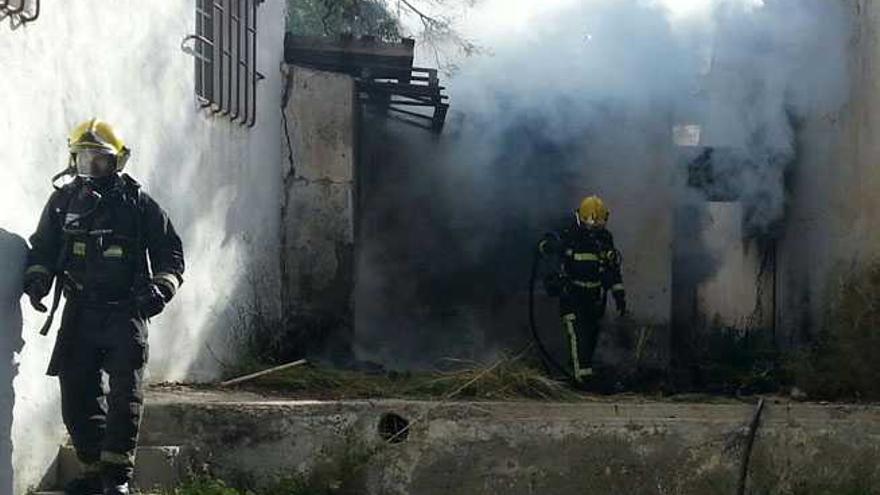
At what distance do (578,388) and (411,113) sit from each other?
5.09 metres

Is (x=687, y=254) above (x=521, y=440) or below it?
above

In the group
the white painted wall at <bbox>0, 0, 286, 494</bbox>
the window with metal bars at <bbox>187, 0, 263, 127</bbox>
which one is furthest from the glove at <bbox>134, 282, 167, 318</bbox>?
the window with metal bars at <bbox>187, 0, 263, 127</bbox>

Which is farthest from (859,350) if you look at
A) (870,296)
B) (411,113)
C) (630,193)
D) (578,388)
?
(411,113)

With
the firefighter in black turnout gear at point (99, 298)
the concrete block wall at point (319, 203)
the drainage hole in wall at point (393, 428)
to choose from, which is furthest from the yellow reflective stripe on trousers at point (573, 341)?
the firefighter in black turnout gear at point (99, 298)

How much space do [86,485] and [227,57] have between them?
4.68 metres

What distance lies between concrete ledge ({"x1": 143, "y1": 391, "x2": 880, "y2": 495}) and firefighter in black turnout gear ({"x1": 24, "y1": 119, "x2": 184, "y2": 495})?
1110 millimetres

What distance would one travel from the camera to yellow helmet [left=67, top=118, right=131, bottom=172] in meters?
5.38

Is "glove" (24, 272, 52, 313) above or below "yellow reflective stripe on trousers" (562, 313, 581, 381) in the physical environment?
above

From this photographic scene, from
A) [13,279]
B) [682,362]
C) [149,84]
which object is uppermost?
[149,84]

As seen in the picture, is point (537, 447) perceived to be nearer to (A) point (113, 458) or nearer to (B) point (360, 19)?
(A) point (113, 458)

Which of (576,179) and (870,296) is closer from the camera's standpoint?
(870,296)

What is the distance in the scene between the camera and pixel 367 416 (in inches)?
262

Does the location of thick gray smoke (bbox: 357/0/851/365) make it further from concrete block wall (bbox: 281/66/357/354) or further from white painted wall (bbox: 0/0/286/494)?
white painted wall (bbox: 0/0/286/494)

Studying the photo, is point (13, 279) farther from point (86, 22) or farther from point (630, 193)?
point (630, 193)
